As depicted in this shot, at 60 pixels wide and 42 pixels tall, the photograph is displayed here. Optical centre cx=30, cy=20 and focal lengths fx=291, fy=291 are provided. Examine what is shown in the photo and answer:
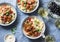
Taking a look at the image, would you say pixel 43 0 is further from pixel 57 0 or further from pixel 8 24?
pixel 8 24

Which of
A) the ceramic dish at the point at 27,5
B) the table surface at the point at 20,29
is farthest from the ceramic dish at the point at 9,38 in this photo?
the ceramic dish at the point at 27,5

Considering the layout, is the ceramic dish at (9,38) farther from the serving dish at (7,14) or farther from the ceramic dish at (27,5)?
the ceramic dish at (27,5)

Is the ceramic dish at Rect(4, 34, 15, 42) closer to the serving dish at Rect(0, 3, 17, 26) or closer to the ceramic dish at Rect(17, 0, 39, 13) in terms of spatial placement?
the serving dish at Rect(0, 3, 17, 26)

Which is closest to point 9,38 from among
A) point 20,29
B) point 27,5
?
point 20,29

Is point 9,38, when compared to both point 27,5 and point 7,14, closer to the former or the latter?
point 7,14

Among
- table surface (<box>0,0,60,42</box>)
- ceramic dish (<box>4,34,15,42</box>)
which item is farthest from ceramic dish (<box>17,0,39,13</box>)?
ceramic dish (<box>4,34,15,42</box>)

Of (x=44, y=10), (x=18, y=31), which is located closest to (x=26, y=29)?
(x=18, y=31)
